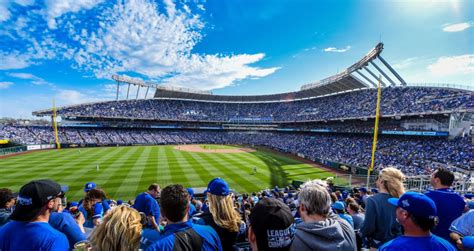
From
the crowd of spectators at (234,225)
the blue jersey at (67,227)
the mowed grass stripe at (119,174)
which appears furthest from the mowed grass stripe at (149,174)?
the crowd of spectators at (234,225)

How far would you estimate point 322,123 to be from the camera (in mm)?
47938

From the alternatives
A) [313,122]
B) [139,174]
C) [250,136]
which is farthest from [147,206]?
[250,136]

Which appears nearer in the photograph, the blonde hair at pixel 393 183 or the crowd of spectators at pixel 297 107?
the blonde hair at pixel 393 183

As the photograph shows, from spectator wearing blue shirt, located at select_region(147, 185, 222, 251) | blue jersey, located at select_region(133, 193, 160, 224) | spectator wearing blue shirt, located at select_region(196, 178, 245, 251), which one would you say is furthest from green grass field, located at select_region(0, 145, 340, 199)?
spectator wearing blue shirt, located at select_region(147, 185, 222, 251)

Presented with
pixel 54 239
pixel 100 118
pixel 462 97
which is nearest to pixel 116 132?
pixel 100 118

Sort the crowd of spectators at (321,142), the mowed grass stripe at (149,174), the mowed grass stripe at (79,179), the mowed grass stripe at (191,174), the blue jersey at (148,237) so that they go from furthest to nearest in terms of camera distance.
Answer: the crowd of spectators at (321,142)
the mowed grass stripe at (149,174)
the mowed grass stripe at (191,174)
the mowed grass stripe at (79,179)
the blue jersey at (148,237)

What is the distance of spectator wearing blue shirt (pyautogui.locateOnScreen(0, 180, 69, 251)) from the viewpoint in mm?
2494

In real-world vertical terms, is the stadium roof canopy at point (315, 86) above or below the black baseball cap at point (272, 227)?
above

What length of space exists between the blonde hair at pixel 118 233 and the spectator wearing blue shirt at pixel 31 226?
1107 millimetres

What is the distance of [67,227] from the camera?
3129mm

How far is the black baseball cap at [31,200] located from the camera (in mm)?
2545

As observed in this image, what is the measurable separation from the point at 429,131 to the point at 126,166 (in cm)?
3973

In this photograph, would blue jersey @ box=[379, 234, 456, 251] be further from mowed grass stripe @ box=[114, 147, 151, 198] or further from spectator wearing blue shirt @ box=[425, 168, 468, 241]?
mowed grass stripe @ box=[114, 147, 151, 198]

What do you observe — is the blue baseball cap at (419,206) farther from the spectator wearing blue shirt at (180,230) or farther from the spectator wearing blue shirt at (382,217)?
the spectator wearing blue shirt at (180,230)
